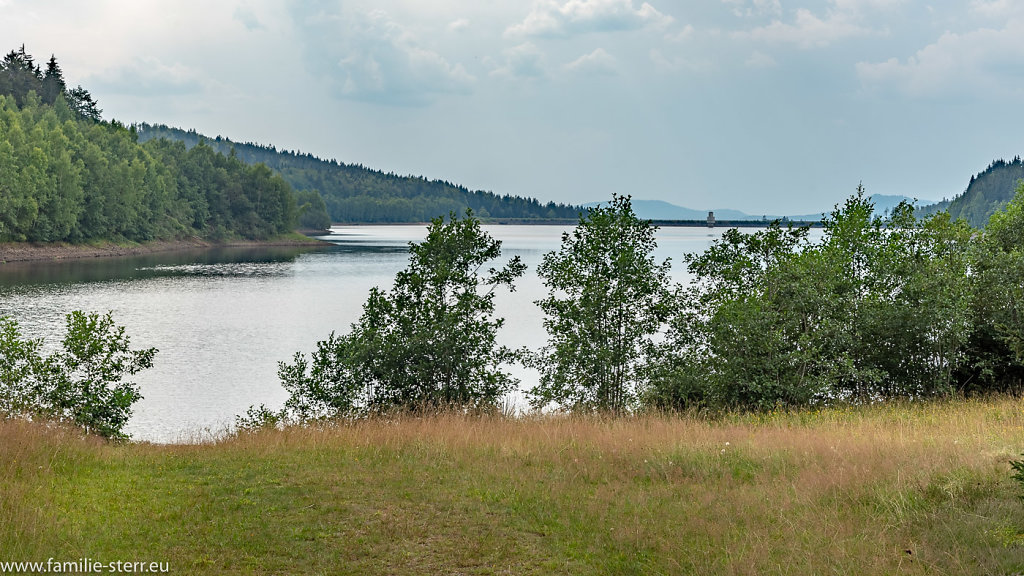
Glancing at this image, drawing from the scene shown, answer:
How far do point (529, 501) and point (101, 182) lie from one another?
385ft

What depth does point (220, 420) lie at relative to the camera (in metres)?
→ 24.7

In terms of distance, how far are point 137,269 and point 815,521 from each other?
87456 millimetres

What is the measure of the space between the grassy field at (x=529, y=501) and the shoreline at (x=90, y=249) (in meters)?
88.7

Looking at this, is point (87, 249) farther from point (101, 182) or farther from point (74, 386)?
point (74, 386)

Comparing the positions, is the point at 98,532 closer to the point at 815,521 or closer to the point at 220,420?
the point at 815,521

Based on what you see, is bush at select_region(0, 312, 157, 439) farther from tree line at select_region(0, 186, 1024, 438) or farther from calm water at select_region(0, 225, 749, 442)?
calm water at select_region(0, 225, 749, 442)

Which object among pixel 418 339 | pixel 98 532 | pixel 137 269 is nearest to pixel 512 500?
pixel 98 532

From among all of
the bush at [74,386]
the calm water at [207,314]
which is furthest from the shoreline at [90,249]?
the bush at [74,386]

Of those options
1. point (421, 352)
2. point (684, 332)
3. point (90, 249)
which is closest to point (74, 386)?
point (421, 352)

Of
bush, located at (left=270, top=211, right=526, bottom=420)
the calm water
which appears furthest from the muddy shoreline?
bush, located at (left=270, top=211, right=526, bottom=420)

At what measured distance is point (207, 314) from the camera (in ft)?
164

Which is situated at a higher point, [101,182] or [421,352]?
[101,182]

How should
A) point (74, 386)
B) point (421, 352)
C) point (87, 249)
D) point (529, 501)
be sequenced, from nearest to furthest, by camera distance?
point (529, 501), point (74, 386), point (421, 352), point (87, 249)

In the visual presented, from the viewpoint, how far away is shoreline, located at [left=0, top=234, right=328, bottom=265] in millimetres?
89162
